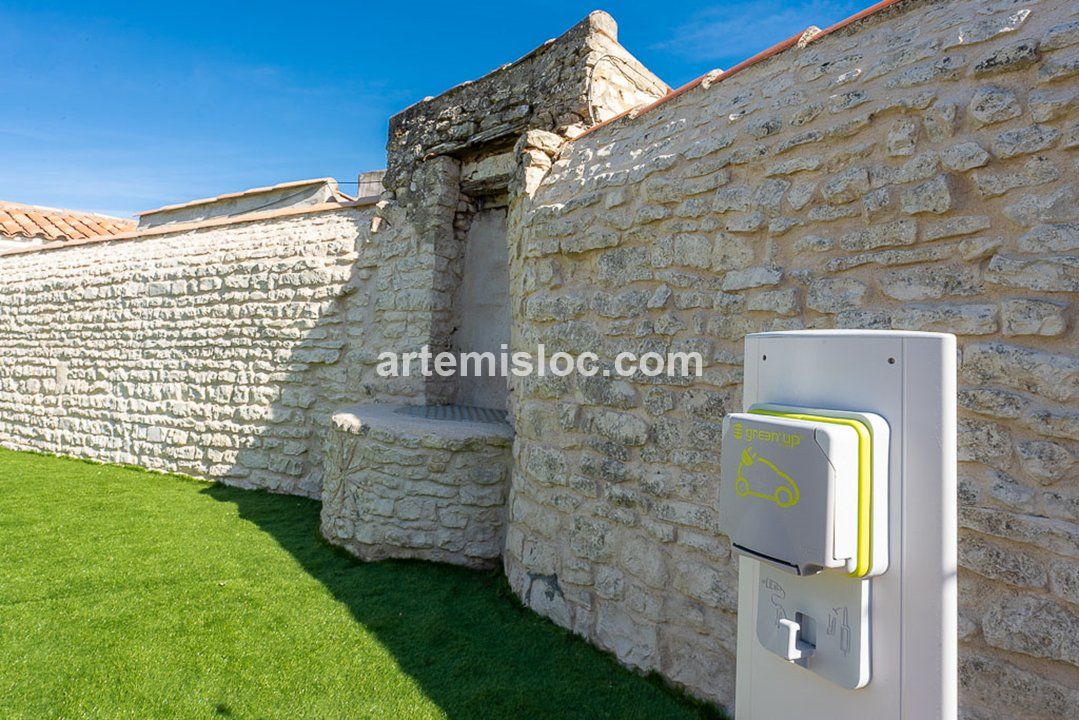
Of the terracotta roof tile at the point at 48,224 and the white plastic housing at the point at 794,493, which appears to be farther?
the terracotta roof tile at the point at 48,224

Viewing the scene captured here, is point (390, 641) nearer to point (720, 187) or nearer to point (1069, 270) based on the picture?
point (720, 187)

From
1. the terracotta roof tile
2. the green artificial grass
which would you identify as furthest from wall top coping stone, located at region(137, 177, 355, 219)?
the green artificial grass

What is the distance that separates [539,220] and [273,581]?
2.96m

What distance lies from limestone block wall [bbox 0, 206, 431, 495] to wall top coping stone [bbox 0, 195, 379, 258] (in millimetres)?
48

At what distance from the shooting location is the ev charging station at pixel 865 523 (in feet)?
4.99

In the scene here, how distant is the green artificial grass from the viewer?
9.66 ft

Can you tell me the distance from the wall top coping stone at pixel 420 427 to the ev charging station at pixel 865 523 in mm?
2919

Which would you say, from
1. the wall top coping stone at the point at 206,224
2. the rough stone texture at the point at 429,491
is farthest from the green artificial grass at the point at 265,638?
the wall top coping stone at the point at 206,224

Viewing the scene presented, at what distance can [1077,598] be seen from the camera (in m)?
1.81

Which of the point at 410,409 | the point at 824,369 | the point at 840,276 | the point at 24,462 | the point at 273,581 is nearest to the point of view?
the point at 824,369

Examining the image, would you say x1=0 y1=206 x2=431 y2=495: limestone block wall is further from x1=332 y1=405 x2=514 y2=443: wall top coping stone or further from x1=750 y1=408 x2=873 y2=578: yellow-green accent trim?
x1=750 y1=408 x2=873 y2=578: yellow-green accent trim

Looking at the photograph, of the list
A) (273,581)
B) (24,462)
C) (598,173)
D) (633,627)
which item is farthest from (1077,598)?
(24,462)

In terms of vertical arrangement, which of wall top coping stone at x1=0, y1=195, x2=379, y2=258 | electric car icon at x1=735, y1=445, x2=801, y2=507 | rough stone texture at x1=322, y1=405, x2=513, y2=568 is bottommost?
rough stone texture at x1=322, y1=405, x2=513, y2=568

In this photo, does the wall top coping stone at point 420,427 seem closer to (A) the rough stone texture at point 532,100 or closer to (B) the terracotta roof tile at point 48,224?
(A) the rough stone texture at point 532,100
